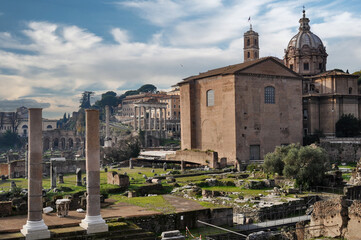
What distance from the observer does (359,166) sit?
25.4m

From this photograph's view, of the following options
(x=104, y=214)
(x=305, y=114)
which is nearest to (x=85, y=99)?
(x=305, y=114)

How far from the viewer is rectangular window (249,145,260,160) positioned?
126 feet

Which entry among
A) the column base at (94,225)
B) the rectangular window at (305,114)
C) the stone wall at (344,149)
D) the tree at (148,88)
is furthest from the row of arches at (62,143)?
the column base at (94,225)

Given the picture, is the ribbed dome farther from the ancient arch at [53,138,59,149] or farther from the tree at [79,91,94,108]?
the tree at [79,91,94,108]

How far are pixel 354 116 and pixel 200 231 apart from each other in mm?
36185

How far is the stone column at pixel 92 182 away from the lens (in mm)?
12477

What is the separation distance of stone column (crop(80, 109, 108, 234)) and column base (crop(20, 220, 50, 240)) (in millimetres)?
1204

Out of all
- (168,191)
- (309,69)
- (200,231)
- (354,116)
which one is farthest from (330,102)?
(200,231)

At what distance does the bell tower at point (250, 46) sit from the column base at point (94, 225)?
66.0m

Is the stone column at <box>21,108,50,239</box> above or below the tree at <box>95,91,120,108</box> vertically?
below

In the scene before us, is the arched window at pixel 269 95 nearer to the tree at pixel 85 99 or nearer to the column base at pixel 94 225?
the column base at pixel 94 225

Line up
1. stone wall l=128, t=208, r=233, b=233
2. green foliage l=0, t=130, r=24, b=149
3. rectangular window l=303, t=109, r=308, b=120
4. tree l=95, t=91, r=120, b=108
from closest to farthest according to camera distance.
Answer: stone wall l=128, t=208, r=233, b=233
rectangular window l=303, t=109, r=308, b=120
green foliage l=0, t=130, r=24, b=149
tree l=95, t=91, r=120, b=108

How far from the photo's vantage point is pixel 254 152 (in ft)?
126

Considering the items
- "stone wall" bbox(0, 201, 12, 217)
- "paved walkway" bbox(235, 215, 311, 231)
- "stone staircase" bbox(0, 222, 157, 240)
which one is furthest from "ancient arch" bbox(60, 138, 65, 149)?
"stone staircase" bbox(0, 222, 157, 240)
